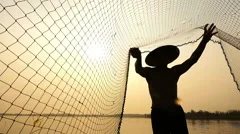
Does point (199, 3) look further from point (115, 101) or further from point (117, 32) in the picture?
point (115, 101)

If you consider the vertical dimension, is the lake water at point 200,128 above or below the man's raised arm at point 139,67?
above

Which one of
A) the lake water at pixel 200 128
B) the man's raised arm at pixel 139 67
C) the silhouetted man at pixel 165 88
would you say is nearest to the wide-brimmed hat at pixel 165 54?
the silhouetted man at pixel 165 88

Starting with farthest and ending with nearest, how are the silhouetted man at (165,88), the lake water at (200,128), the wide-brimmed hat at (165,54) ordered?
the lake water at (200,128), the wide-brimmed hat at (165,54), the silhouetted man at (165,88)

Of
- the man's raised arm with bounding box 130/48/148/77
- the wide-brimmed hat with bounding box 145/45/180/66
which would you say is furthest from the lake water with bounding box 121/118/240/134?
the wide-brimmed hat with bounding box 145/45/180/66

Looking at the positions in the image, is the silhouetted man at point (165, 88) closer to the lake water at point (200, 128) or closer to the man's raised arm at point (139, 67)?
the man's raised arm at point (139, 67)

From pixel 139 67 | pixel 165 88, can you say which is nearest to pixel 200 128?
pixel 139 67

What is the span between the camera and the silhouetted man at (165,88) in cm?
305

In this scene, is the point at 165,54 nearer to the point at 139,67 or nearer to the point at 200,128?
the point at 139,67

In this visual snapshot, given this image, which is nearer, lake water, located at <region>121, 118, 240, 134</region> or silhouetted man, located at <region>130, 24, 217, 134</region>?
silhouetted man, located at <region>130, 24, 217, 134</region>

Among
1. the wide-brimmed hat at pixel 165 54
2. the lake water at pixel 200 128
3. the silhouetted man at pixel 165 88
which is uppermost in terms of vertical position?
the lake water at pixel 200 128

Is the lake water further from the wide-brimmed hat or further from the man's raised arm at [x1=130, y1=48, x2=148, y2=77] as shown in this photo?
the wide-brimmed hat

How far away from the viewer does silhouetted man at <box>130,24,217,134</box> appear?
305cm

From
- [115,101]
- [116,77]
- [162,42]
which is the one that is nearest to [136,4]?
[162,42]

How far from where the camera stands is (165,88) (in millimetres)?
3156
